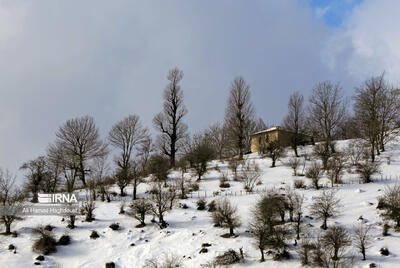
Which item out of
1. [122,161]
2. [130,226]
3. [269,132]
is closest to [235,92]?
[269,132]

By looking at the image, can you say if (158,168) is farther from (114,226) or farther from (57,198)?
(114,226)

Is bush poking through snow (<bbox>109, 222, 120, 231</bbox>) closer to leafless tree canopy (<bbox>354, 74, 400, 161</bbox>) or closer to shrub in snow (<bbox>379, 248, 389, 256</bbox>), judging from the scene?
shrub in snow (<bbox>379, 248, 389, 256</bbox>)

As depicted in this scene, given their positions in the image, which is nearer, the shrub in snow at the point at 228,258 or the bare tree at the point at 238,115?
the shrub in snow at the point at 228,258

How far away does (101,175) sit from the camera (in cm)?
2791

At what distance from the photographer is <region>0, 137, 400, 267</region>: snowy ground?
13.4 metres

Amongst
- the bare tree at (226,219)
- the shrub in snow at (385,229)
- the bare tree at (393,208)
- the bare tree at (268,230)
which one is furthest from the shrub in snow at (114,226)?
the bare tree at (393,208)

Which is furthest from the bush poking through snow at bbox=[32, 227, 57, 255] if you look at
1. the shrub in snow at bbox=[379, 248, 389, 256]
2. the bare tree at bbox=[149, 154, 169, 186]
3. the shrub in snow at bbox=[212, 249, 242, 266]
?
the shrub in snow at bbox=[379, 248, 389, 256]

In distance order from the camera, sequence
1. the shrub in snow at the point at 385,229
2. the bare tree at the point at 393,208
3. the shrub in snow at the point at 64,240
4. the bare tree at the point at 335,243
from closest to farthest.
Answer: the bare tree at the point at 335,243
the shrub in snow at the point at 385,229
the bare tree at the point at 393,208
the shrub in snow at the point at 64,240

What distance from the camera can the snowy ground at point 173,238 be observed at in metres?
13.4

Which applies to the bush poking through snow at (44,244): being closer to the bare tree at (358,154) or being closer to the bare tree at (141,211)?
the bare tree at (141,211)

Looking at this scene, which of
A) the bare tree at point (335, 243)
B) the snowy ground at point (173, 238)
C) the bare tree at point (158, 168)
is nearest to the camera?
the bare tree at point (335, 243)

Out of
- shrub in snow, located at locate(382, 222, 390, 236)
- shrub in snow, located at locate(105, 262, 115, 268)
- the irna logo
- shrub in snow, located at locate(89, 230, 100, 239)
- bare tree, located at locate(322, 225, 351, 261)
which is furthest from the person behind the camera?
the irna logo

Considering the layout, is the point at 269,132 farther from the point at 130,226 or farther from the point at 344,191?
the point at 130,226

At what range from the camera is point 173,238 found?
657 inches
